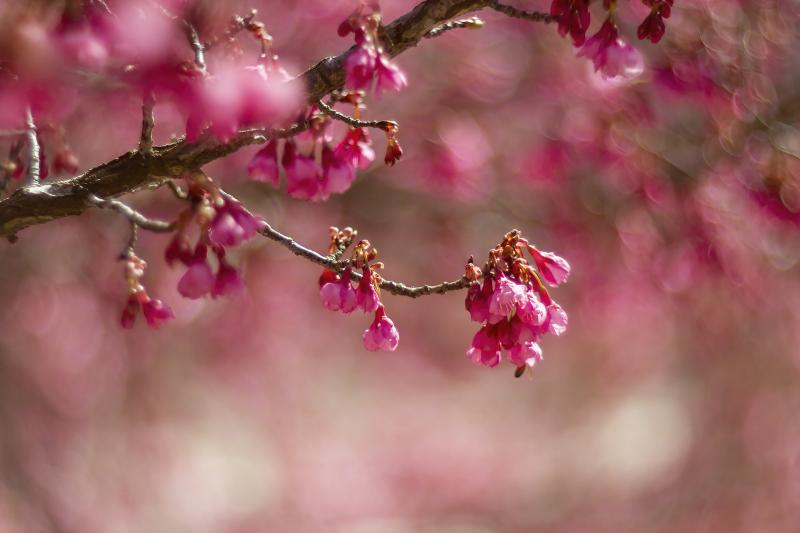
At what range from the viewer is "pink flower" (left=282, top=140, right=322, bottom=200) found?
171cm

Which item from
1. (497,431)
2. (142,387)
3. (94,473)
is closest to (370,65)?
(94,473)

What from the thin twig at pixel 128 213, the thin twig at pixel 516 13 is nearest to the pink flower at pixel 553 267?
the thin twig at pixel 516 13

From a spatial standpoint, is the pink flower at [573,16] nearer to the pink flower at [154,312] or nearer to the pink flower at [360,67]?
the pink flower at [360,67]

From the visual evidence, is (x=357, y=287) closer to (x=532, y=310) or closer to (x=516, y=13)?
(x=532, y=310)

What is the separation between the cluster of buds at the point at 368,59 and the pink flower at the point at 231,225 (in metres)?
0.26

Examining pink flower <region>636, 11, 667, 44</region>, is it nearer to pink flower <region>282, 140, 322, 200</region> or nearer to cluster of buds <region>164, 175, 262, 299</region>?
pink flower <region>282, 140, 322, 200</region>

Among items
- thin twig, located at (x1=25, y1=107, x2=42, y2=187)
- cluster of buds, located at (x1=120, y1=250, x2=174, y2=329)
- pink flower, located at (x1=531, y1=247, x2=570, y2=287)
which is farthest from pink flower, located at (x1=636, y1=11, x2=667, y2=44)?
thin twig, located at (x1=25, y1=107, x2=42, y2=187)

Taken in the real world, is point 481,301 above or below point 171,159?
below

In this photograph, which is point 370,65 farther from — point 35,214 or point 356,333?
point 356,333

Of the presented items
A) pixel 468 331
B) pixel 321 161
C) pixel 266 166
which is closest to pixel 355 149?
pixel 321 161

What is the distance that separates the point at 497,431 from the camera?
8.85 metres

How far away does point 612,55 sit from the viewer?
5.54ft

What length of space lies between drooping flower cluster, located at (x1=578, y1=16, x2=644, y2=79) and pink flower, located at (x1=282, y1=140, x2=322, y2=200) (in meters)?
0.56

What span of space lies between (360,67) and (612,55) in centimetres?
53
